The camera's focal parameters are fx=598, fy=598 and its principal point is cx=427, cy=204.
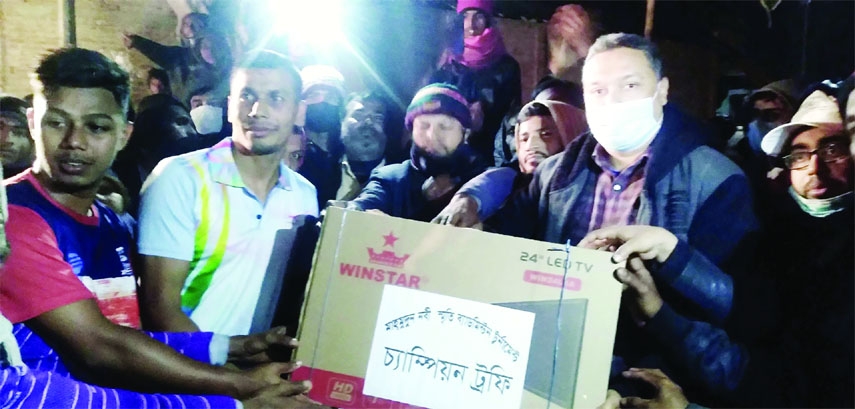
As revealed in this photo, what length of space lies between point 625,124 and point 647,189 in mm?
156

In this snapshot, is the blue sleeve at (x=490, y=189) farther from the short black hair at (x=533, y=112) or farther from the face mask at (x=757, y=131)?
the face mask at (x=757, y=131)

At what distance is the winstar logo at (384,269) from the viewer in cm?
130

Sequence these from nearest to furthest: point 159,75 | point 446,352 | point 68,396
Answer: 1. point 68,396
2. point 446,352
3. point 159,75

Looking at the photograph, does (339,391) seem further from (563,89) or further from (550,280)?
(563,89)

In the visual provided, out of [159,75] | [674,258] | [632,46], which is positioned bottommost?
[674,258]

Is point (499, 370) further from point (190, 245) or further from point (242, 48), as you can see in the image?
point (242, 48)

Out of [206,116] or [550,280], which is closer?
[550,280]

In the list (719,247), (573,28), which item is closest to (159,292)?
(573,28)

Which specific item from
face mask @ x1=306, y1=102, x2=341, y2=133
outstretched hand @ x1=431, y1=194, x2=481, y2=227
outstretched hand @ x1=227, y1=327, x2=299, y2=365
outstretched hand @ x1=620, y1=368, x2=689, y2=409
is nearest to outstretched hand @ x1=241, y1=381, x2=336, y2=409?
outstretched hand @ x1=227, y1=327, x2=299, y2=365

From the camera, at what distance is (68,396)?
1162mm

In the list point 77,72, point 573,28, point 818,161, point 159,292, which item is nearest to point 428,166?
point 573,28

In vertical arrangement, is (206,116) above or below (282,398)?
above

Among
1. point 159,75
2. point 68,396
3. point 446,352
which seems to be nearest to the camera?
point 68,396

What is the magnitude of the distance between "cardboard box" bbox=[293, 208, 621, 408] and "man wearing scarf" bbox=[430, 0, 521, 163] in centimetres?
29
